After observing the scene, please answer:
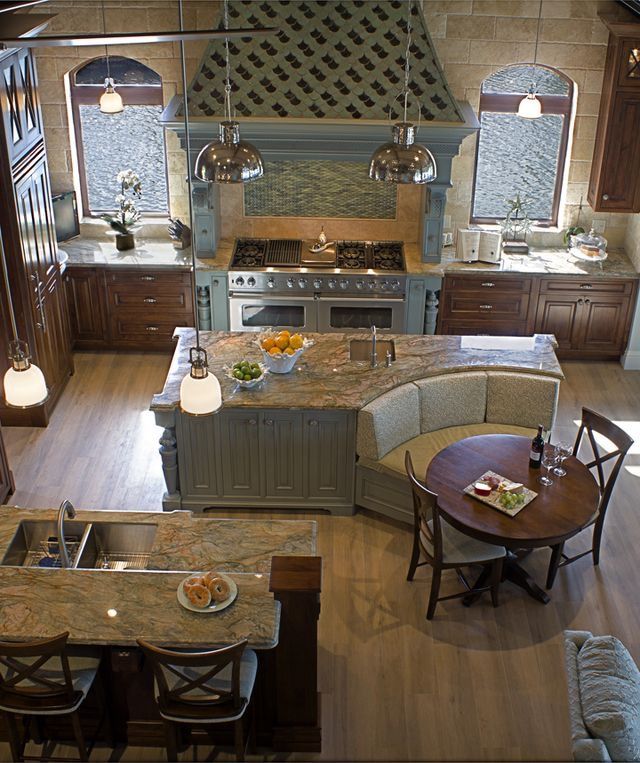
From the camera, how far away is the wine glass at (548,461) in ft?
19.3

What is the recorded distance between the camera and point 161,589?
457cm

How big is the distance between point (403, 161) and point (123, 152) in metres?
4.79

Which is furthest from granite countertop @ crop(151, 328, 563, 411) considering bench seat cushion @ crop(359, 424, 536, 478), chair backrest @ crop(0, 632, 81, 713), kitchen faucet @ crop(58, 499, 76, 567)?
chair backrest @ crop(0, 632, 81, 713)

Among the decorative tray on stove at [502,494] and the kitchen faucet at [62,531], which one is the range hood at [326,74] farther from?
the kitchen faucet at [62,531]

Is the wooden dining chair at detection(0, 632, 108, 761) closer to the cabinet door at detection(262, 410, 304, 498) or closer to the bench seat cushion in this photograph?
the cabinet door at detection(262, 410, 304, 498)

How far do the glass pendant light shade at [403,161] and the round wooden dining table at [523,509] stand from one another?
1941 millimetres

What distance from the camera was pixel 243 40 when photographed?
8.07m

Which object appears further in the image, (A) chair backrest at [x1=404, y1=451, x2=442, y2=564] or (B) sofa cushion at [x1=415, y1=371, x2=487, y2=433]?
(B) sofa cushion at [x1=415, y1=371, x2=487, y2=433]

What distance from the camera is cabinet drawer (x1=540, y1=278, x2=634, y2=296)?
28.8 feet

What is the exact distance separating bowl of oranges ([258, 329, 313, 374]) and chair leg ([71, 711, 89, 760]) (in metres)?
2.97

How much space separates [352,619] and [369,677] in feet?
1.62

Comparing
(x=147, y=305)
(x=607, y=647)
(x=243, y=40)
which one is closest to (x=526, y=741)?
(x=607, y=647)

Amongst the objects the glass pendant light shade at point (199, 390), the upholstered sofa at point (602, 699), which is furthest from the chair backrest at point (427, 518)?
the glass pendant light shade at point (199, 390)

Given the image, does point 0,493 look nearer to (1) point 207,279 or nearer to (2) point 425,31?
(1) point 207,279
